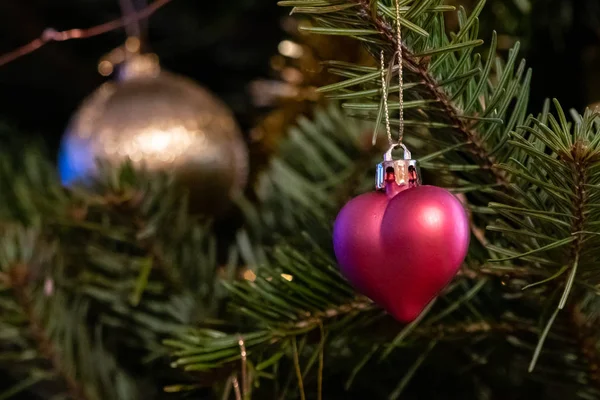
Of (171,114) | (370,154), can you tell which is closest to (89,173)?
(171,114)

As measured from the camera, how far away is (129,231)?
40cm

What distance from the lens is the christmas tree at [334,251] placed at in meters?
0.26

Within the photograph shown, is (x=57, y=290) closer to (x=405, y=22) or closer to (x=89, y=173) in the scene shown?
(x=89, y=173)

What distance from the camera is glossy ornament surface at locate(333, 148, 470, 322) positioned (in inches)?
9.6

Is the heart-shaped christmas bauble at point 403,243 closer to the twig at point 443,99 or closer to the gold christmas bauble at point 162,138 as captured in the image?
the twig at point 443,99

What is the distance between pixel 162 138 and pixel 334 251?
238 mm

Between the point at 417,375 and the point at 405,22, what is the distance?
0.22m

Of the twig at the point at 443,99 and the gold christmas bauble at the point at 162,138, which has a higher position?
the gold christmas bauble at the point at 162,138

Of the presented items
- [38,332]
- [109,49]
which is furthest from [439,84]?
[109,49]

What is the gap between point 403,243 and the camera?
0.24 m

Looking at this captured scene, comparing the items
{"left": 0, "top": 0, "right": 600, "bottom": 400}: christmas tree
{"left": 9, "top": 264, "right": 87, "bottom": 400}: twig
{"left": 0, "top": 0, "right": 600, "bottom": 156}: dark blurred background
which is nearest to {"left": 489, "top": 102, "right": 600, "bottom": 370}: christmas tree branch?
{"left": 0, "top": 0, "right": 600, "bottom": 400}: christmas tree

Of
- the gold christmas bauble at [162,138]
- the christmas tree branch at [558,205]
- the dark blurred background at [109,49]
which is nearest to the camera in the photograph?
the christmas tree branch at [558,205]

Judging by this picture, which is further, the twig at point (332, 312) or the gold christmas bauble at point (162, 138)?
the gold christmas bauble at point (162, 138)

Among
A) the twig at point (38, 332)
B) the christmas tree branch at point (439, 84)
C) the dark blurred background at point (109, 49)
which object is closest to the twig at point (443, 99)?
the christmas tree branch at point (439, 84)
